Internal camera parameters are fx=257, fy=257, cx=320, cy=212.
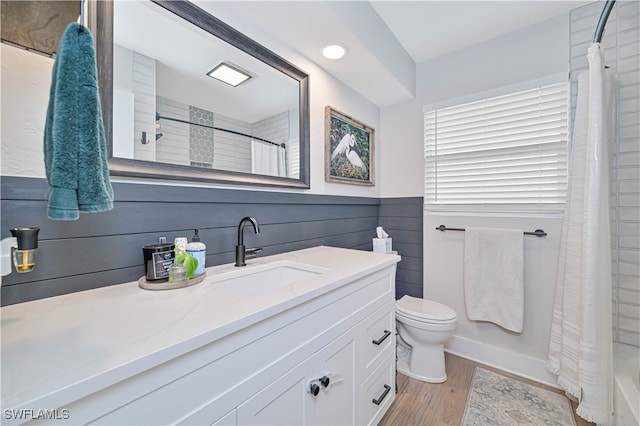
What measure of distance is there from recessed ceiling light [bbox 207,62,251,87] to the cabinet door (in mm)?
1281

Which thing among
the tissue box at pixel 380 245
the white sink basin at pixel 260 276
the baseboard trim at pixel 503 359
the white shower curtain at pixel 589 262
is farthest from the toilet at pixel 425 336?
the white sink basin at pixel 260 276

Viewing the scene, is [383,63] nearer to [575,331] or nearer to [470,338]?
[575,331]

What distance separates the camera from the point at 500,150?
1906mm

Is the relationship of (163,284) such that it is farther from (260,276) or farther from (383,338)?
(383,338)

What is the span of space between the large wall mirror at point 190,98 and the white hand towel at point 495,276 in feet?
4.76

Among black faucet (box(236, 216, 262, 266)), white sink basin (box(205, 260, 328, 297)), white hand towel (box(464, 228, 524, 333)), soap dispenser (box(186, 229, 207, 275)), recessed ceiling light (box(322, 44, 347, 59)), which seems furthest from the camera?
white hand towel (box(464, 228, 524, 333))

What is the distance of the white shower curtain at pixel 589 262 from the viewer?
1270 mm

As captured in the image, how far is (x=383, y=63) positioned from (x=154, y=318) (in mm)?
1937

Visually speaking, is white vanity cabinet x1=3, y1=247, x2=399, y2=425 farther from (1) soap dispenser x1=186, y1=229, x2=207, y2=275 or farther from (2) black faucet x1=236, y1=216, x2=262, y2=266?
(2) black faucet x1=236, y1=216, x2=262, y2=266

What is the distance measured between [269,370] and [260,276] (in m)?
0.55

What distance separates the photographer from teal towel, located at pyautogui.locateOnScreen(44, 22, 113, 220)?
0.56 m

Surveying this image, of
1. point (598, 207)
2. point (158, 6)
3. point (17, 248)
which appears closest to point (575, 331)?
point (598, 207)

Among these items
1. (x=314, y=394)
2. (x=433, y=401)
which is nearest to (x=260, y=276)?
(x=314, y=394)

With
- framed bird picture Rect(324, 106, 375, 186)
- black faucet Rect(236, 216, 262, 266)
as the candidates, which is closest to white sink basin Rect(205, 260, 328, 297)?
black faucet Rect(236, 216, 262, 266)
